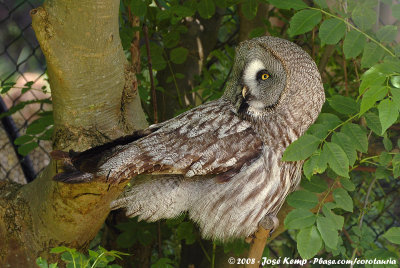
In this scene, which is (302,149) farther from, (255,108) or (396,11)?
(396,11)

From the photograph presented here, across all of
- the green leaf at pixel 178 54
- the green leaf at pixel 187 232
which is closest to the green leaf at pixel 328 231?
the green leaf at pixel 187 232

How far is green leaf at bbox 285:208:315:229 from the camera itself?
4.21 ft

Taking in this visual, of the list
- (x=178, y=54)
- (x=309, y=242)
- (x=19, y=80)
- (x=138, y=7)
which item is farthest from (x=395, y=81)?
(x=19, y=80)

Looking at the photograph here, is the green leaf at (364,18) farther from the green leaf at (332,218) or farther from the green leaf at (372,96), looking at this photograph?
the green leaf at (332,218)

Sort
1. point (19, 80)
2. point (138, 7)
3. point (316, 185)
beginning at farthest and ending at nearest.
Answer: point (19, 80)
point (138, 7)
point (316, 185)

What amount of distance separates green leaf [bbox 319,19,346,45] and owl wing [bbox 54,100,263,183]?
0.32 metres

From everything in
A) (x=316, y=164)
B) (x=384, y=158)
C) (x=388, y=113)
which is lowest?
(x=384, y=158)

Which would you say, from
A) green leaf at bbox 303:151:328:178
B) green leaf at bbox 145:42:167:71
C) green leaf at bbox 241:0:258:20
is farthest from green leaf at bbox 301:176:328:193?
green leaf at bbox 145:42:167:71

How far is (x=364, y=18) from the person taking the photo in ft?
4.40

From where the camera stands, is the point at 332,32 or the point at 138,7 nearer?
the point at 332,32

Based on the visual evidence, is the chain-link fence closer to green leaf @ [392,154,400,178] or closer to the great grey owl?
the great grey owl

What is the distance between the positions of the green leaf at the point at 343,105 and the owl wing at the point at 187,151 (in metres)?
0.23

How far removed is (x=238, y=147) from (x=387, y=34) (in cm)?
49

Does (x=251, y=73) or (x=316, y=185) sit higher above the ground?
(x=251, y=73)
